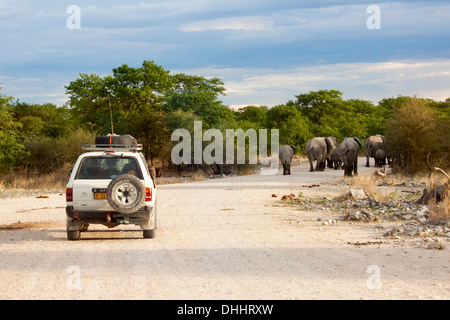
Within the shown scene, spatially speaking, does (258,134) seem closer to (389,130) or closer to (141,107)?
(141,107)

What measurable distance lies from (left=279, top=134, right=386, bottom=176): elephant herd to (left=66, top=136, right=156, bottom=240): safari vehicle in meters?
22.4

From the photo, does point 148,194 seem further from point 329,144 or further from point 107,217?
point 329,144

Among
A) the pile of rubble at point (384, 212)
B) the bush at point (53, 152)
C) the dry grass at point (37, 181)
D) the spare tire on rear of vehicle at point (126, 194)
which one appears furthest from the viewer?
the bush at point (53, 152)

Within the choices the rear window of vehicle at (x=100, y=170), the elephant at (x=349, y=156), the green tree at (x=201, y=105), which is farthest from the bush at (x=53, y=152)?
the rear window of vehicle at (x=100, y=170)

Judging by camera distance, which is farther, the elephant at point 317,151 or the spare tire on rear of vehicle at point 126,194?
the elephant at point 317,151

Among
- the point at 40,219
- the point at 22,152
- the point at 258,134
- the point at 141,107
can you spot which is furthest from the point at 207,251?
the point at 258,134

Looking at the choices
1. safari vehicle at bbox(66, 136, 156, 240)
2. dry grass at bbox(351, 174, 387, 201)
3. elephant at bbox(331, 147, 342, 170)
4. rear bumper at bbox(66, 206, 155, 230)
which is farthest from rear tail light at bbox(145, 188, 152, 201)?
elephant at bbox(331, 147, 342, 170)

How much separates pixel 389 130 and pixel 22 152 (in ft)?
72.5

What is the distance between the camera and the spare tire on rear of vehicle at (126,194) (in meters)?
11.6

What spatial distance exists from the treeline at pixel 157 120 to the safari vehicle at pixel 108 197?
1928 cm

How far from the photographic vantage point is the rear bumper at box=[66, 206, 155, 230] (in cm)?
1181

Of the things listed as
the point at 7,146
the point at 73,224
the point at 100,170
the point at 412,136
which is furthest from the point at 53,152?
the point at 73,224

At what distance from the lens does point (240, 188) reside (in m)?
27.0

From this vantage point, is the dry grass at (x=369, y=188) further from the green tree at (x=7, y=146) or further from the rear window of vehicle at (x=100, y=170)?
the green tree at (x=7, y=146)
